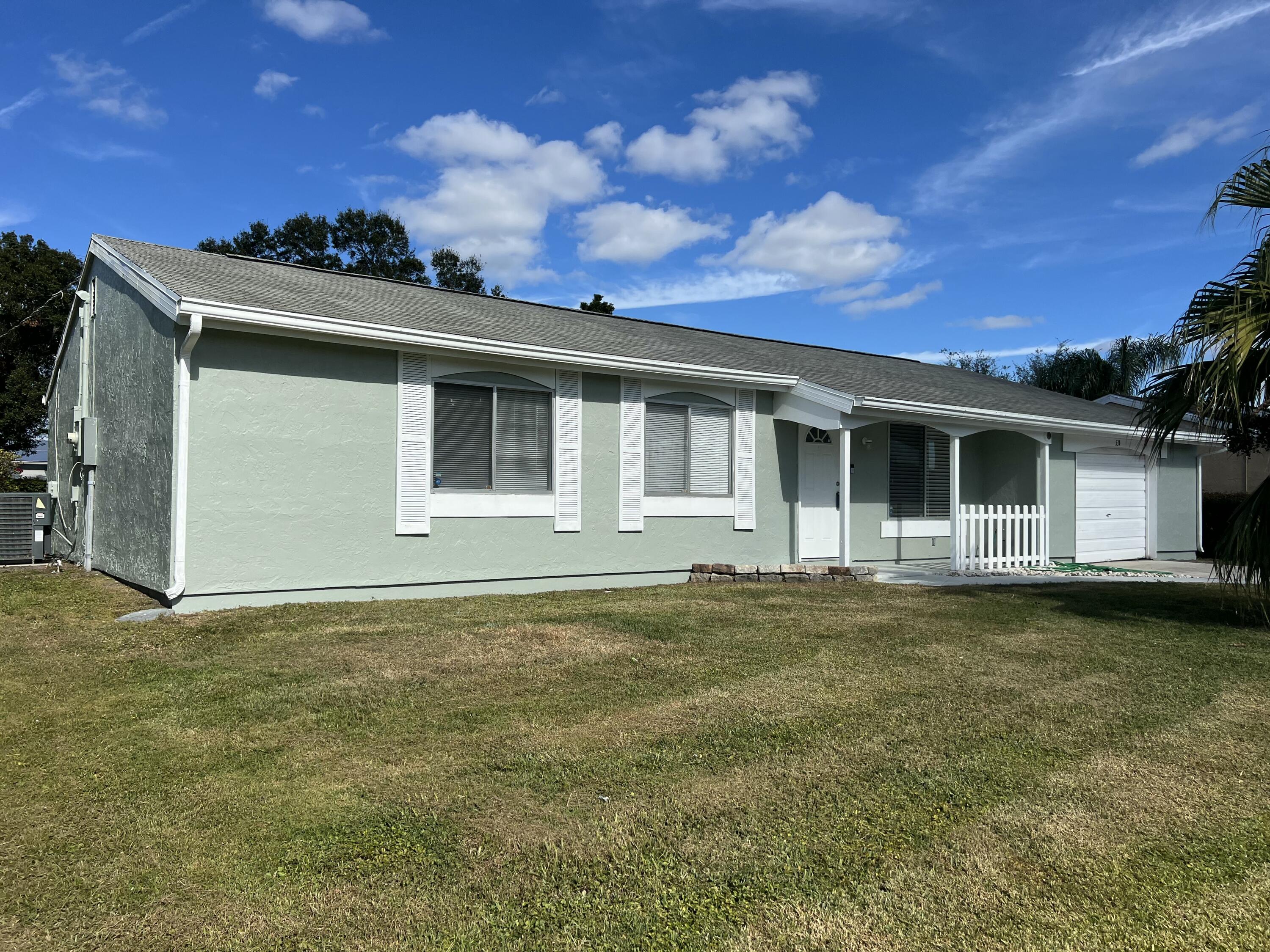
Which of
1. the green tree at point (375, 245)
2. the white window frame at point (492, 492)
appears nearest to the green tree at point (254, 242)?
the green tree at point (375, 245)

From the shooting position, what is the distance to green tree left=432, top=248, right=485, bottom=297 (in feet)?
125

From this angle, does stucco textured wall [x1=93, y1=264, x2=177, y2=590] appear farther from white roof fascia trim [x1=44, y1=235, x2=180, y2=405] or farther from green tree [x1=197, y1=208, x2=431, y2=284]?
green tree [x1=197, y1=208, x2=431, y2=284]

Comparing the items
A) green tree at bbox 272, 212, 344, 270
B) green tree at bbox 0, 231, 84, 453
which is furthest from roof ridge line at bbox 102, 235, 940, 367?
green tree at bbox 272, 212, 344, 270

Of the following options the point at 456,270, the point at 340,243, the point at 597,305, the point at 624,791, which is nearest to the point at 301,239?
the point at 340,243

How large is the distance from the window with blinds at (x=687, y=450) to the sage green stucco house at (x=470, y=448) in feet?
0.11

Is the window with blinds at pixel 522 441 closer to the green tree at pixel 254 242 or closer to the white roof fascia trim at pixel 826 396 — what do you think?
the white roof fascia trim at pixel 826 396

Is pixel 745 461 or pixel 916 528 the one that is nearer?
pixel 745 461

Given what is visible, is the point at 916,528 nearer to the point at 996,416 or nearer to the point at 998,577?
the point at 998,577

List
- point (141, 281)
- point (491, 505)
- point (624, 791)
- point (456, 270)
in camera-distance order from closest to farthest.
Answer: point (624, 791) < point (141, 281) < point (491, 505) < point (456, 270)

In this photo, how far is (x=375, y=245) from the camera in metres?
37.8

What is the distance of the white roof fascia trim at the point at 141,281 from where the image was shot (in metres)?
7.87

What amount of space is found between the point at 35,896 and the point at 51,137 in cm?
2104

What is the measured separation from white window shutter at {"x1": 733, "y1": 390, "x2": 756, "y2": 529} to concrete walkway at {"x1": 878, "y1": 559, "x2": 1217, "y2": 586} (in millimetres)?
2016

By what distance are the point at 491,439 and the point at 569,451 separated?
1.02 meters
